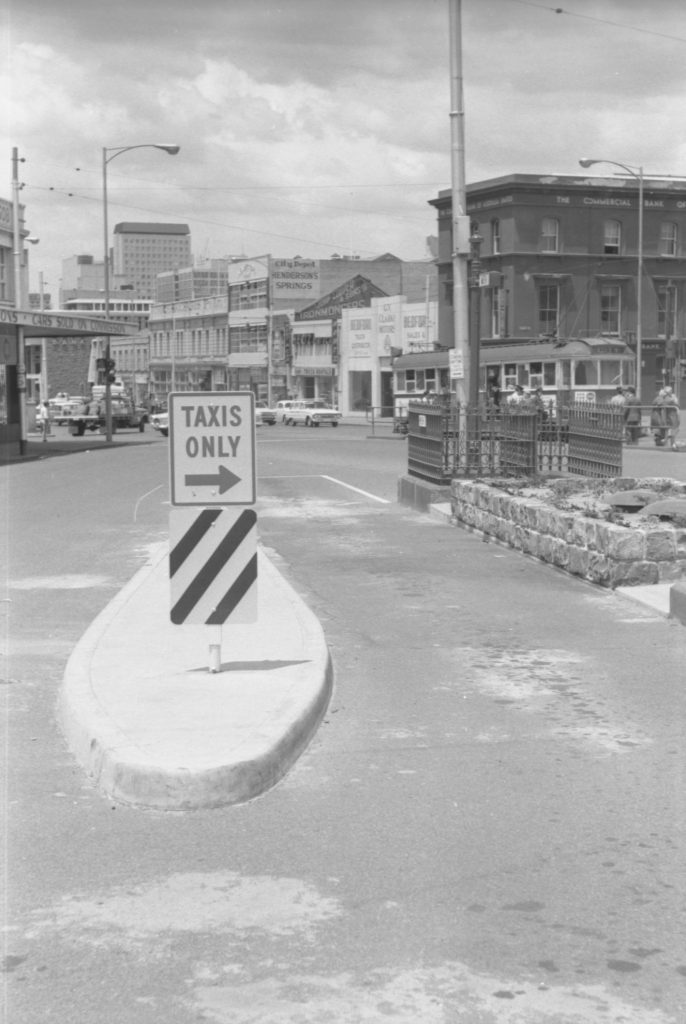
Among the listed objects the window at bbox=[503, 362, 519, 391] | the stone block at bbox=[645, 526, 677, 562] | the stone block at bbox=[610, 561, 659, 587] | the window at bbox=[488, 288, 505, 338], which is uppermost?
the window at bbox=[488, 288, 505, 338]

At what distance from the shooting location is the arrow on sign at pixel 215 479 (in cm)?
771

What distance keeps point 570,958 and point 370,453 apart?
33.4 meters

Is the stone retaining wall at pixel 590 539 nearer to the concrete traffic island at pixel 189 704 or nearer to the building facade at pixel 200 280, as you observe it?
the concrete traffic island at pixel 189 704

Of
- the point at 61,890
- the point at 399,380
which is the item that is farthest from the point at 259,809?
the point at 399,380

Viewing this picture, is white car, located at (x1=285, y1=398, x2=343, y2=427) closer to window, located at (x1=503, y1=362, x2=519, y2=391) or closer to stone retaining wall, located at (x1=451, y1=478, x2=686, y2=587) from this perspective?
window, located at (x1=503, y1=362, x2=519, y2=391)

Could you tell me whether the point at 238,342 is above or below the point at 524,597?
above

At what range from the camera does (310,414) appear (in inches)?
2591

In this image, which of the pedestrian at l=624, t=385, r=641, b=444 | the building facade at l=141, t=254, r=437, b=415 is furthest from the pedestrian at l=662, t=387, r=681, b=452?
the building facade at l=141, t=254, r=437, b=415

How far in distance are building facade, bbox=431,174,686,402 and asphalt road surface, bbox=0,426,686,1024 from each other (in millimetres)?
57690

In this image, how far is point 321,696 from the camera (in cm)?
755

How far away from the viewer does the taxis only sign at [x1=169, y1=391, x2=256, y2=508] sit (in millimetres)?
7672

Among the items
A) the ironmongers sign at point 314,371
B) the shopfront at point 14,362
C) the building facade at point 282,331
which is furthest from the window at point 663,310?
the shopfront at point 14,362

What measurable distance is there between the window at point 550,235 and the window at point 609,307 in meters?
3.39

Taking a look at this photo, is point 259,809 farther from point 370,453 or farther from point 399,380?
point 399,380
